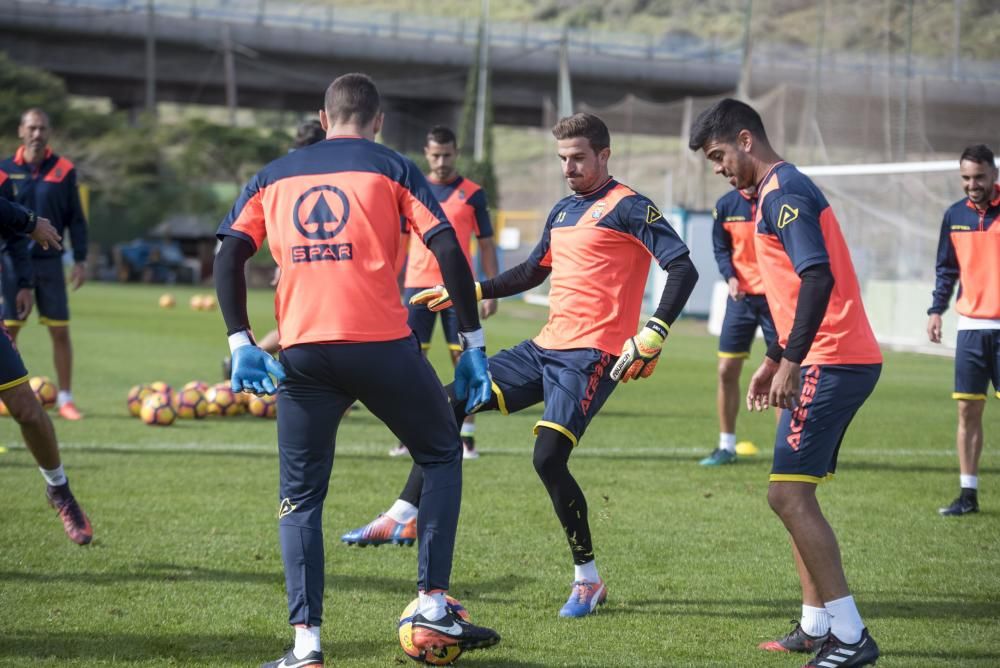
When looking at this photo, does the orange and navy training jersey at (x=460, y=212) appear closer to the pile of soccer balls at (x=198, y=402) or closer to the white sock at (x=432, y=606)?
the pile of soccer balls at (x=198, y=402)

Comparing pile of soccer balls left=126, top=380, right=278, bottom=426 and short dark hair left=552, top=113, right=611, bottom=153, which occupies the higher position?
short dark hair left=552, top=113, right=611, bottom=153

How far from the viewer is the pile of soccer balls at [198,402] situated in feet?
39.4

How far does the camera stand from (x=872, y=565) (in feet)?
22.2

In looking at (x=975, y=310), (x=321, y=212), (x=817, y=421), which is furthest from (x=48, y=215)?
(x=817, y=421)

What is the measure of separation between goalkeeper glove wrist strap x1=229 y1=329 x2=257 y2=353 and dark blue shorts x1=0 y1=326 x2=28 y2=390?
7.11 ft

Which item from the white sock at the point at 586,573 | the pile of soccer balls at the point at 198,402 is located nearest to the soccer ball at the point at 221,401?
the pile of soccer balls at the point at 198,402

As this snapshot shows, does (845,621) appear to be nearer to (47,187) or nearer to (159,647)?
(159,647)

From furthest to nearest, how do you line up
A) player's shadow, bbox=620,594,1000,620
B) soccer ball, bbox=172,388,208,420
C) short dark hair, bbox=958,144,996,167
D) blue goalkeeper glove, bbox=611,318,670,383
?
soccer ball, bbox=172,388,208,420 < short dark hair, bbox=958,144,996,167 < player's shadow, bbox=620,594,1000,620 < blue goalkeeper glove, bbox=611,318,670,383

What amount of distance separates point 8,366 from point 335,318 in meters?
2.65

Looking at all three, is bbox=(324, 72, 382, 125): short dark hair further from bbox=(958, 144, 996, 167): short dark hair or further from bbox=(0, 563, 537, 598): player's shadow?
bbox=(958, 144, 996, 167): short dark hair

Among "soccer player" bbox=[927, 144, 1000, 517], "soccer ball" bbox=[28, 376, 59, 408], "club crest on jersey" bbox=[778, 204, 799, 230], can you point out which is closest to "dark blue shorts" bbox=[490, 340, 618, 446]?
"club crest on jersey" bbox=[778, 204, 799, 230]

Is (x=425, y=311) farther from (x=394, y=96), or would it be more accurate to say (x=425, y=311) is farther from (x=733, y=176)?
(x=394, y=96)

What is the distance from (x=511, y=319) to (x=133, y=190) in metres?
36.7

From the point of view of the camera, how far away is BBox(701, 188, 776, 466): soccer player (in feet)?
33.2
